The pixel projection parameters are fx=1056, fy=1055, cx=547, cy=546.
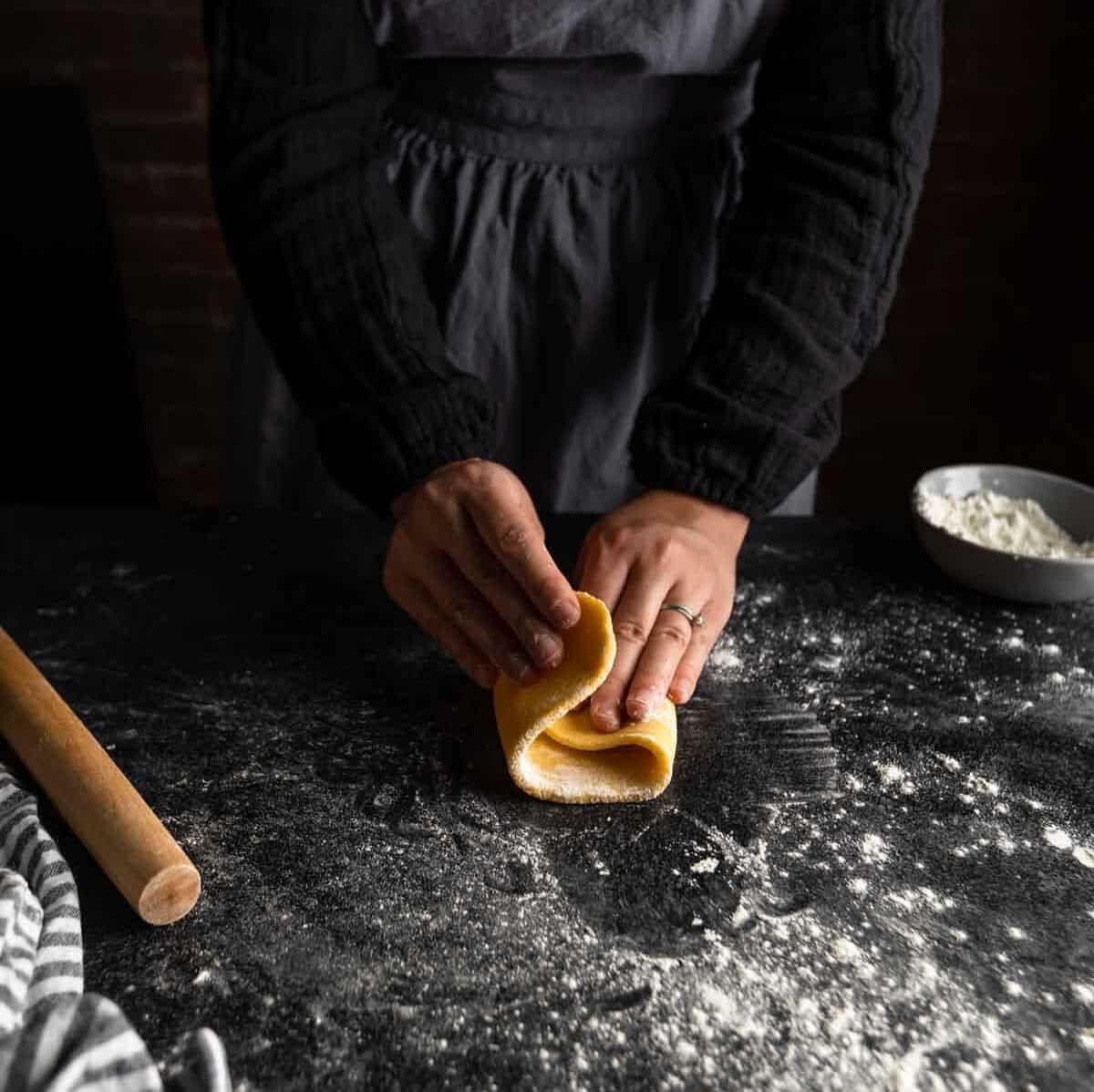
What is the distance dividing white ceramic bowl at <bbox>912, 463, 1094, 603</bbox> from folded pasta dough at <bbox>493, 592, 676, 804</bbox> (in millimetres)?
400

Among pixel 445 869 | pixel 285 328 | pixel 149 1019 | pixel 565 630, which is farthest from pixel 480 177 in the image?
pixel 149 1019

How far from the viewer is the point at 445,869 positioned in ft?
2.39

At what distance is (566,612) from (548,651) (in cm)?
3

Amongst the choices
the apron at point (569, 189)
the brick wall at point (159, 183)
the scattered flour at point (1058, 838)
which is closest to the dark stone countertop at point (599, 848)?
the scattered flour at point (1058, 838)

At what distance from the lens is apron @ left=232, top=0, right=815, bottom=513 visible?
1002mm

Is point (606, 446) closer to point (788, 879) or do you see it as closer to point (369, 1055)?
point (788, 879)

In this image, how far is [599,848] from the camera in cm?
75

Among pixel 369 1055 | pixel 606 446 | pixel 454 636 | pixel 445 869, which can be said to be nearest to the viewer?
pixel 369 1055

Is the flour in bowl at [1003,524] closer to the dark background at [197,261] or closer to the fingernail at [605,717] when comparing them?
the fingernail at [605,717]

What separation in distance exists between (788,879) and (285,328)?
2.14 feet

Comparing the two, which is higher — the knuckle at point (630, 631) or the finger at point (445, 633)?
the knuckle at point (630, 631)

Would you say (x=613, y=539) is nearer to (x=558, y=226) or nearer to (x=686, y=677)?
(x=686, y=677)

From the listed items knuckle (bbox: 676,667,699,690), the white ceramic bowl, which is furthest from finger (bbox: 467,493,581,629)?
the white ceramic bowl

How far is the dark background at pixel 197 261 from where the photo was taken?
1.91m
